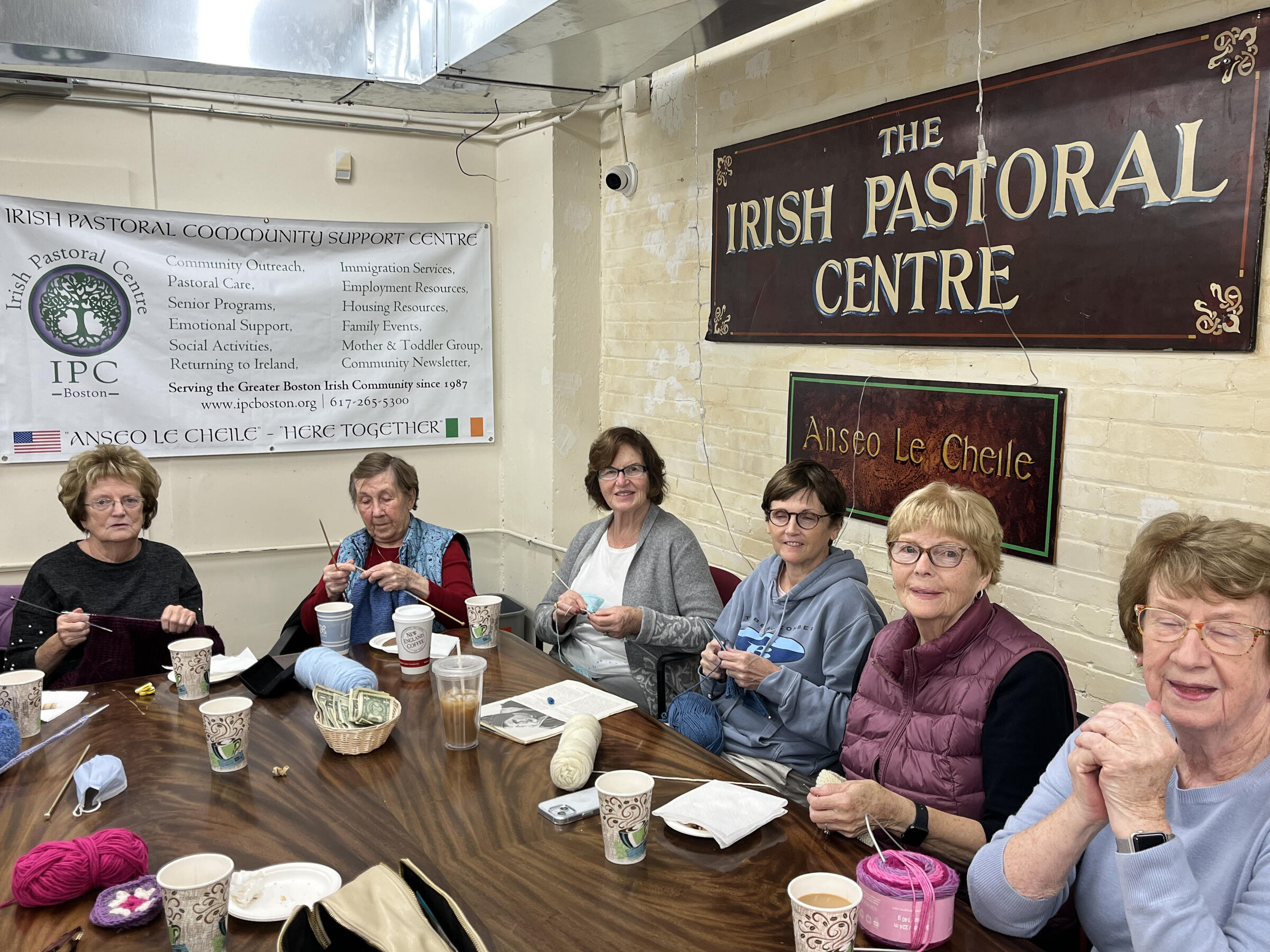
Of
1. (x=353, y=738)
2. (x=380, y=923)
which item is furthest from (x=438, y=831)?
(x=380, y=923)

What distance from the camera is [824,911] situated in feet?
4.11

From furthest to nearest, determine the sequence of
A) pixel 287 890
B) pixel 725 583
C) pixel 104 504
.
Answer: pixel 725 583 < pixel 104 504 < pixel 287 890

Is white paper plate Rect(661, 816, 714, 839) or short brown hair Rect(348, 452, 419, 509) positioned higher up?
short brown hair Rect(348, 452, 419, 509)

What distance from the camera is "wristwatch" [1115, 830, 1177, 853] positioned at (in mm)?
1242

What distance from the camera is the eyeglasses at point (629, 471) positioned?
317 centimetres

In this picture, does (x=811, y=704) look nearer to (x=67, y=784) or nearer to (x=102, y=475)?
(x=67, y=784)

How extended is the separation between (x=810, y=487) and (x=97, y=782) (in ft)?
5.84

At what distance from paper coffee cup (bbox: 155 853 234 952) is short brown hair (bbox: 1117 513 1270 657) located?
54.5 inches

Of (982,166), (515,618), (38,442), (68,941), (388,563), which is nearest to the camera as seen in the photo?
(68,941)

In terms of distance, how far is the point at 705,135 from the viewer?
12.5ft

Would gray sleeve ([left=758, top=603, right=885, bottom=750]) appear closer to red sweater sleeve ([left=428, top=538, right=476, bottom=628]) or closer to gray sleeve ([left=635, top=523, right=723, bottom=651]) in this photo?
gray sleeve ([left=635, top=523, right=723, bottom=651])

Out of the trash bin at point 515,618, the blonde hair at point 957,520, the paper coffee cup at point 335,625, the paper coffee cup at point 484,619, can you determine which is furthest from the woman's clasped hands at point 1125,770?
the trash bin at point 515,618

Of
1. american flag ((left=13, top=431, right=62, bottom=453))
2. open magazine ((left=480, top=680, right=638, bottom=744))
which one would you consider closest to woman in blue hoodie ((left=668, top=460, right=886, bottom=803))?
open magazine ((left=480, top=680, right=638, bottom=744))

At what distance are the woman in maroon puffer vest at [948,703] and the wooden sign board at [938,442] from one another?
0.62m
